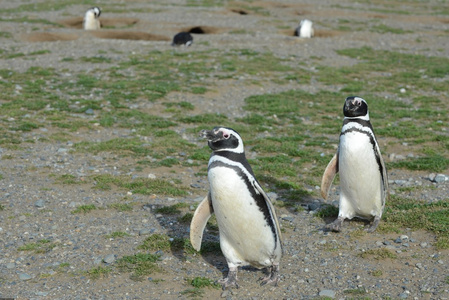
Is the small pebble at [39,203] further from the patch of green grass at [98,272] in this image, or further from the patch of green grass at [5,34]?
the patch of green grass at [5,34]

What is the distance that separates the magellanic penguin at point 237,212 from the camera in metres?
4.74

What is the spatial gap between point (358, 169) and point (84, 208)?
309 cm

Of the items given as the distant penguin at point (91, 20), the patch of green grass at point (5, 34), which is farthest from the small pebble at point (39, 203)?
the distant penguin at point (91, 20)

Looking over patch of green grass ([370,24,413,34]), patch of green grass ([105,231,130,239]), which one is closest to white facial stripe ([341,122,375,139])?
patch of green grass ([105,231,130,239])

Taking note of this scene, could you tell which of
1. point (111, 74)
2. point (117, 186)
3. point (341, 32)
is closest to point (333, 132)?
point (117, 186)

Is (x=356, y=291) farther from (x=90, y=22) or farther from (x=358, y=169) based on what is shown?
(x=90, y=22)

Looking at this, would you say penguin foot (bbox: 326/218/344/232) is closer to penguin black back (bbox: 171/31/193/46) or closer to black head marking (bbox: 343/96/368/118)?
black head marking (bbox: 343/96/368/118)

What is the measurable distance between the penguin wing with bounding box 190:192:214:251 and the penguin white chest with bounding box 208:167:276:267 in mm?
161

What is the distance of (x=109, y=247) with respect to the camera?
5.48 m

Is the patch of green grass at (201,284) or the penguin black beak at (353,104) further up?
the penguin black beak at (353,104)

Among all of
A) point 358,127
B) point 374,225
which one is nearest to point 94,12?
point 358,127

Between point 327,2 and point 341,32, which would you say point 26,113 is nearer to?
point 341,32

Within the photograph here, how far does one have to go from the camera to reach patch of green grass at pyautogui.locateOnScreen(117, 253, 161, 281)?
195 inches

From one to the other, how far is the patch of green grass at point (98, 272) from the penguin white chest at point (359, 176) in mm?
2675
